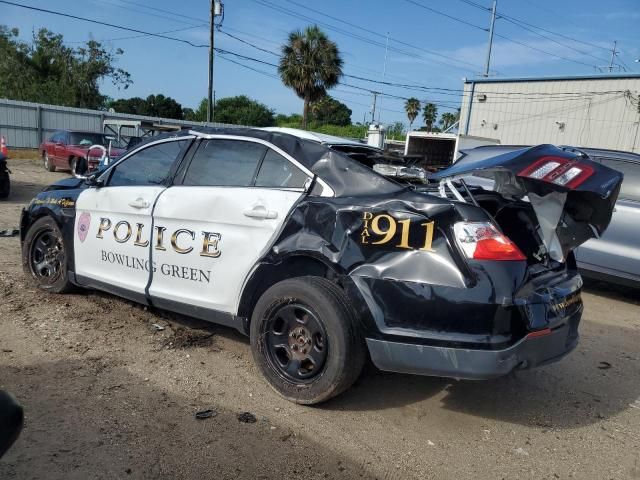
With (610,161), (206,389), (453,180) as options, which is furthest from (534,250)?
(610,161)

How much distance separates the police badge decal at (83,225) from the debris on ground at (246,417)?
2329 mm

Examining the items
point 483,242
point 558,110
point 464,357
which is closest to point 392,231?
point 483,242

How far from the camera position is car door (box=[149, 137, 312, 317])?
3504 millimetres

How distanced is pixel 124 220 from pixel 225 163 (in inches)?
41.5

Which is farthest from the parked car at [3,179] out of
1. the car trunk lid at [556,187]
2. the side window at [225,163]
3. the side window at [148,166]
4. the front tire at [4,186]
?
the car trunk lid at [556,187]

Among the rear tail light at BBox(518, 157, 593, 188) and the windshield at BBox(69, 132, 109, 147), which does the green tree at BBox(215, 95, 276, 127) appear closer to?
the windshield at BBox(69, 132, 109, 147)

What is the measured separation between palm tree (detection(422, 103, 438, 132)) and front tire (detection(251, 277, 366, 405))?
60.4m

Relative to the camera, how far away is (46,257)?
5.11 meters

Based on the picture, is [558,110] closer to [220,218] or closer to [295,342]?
[220,218]

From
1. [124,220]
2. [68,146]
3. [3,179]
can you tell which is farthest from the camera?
[68,146]

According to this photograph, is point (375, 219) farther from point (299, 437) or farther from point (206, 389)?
point (206, 389)

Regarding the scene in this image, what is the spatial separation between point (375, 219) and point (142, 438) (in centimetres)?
177

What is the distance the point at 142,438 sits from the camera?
2904 mm

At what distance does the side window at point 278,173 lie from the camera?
349 cm
